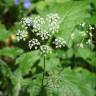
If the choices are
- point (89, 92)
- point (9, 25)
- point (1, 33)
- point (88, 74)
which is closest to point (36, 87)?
point (89, 92)

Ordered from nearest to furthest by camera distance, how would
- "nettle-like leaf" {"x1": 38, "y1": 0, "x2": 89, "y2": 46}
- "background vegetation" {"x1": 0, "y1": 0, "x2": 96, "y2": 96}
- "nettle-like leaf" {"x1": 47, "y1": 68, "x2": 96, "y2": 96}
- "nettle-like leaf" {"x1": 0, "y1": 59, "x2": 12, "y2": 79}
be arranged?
"nettle-like leaf" {"x1": 47, "y1": 68, "x2": 96, "y2": 96} < "background vegetation" {"x1": 0, "y1": 0, "x2": 96, "y2": 96} < "nettle-like leaf" {"x1": 38, "y1": 0, "x2": 89, "y2": 46} < "nettle-like leaf" {"x1": 0, "y1": 59, "x2": 12, "y2": 79}

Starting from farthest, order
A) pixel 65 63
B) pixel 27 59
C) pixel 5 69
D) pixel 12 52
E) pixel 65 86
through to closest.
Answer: pixel 12 52 < pixel 65 63 < pixel 5 69 < pixel 27 59 < pixel 65 86

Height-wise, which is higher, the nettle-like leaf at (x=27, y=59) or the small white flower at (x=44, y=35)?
the small white flower at (x=44, y=35)

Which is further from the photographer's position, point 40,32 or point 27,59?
point 27,59

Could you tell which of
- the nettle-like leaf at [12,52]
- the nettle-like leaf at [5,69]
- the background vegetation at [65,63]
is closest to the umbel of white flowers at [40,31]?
the background vegetation at [65,63]

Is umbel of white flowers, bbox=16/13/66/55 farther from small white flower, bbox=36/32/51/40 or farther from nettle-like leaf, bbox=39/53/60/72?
nettle-like leaf, bbox=39/53/60/72

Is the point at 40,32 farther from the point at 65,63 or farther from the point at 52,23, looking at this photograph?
the point at 65,63

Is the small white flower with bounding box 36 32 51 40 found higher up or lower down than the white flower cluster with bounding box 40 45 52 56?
higher up

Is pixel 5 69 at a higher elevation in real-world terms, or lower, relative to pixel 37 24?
lower

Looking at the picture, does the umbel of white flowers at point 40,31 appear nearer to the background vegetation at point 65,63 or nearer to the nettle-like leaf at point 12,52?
the background vegetation at point 65,63

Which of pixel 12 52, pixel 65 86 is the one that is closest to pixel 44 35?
pixel 65 86

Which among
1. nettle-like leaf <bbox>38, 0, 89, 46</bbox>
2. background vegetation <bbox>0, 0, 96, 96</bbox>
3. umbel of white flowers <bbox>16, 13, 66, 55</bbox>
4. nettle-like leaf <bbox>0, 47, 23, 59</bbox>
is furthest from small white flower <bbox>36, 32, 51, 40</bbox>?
nettle-like leaf <bbox>0, 47, 23, 59</bbox>
